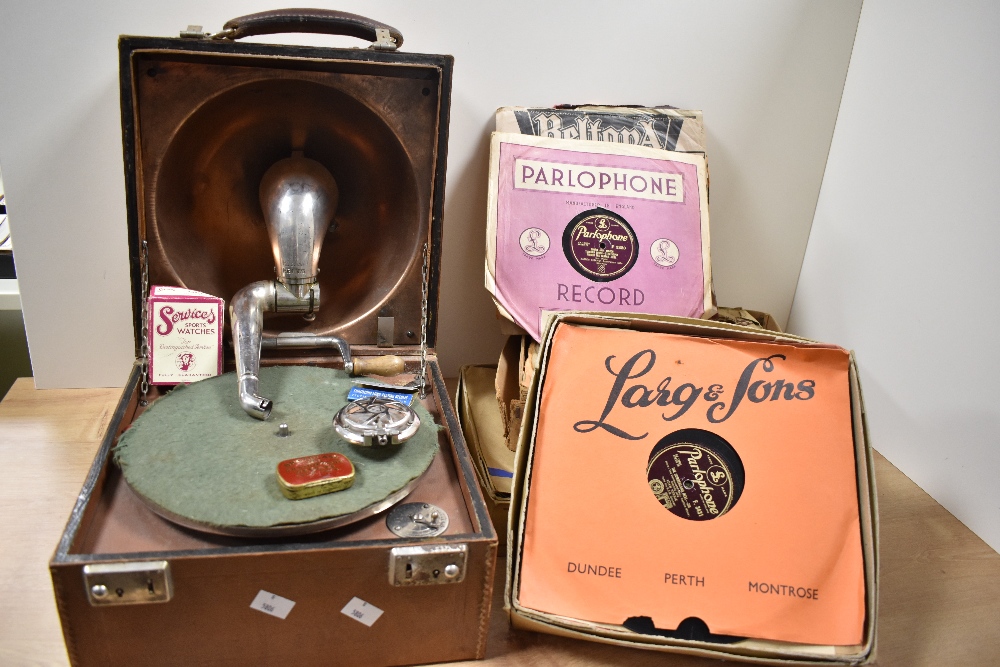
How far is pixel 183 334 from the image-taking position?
1.13 m

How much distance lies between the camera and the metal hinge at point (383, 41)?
3.46 feet

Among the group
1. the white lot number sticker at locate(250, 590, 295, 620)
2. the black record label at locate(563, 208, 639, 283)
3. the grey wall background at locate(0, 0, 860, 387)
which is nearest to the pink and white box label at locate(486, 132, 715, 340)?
the black record label at locate(563, 208, 639, 283)

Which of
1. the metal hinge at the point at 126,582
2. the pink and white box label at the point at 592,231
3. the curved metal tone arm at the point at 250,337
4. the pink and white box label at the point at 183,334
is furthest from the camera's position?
the pink and white box label at the point at 592,231

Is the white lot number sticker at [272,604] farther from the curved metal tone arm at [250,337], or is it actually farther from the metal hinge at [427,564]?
the curved metal tone arm at [250,337]

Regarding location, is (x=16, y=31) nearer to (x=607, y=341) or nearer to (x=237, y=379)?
(x=237, y=379)

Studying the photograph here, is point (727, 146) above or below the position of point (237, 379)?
above

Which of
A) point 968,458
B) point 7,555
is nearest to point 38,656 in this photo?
point 7,555

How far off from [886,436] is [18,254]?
164 cm

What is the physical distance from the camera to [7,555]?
→ 3.19ft

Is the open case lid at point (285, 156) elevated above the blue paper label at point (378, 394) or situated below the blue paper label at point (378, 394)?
above

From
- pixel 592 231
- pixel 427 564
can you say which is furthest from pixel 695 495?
pixel 592 231

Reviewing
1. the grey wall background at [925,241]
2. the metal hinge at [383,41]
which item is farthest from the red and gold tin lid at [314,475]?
the grey wall background at [925,241]

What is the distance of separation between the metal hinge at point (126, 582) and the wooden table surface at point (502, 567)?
19 centimetres

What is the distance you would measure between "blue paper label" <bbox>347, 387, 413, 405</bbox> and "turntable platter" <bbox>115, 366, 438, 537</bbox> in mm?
15
